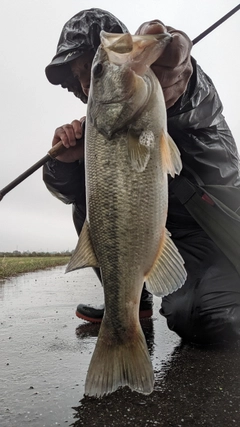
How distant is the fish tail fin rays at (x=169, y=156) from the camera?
2307 mm

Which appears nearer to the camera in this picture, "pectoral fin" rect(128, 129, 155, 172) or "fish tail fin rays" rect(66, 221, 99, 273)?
"pectoral fin" rect(128, 129, 155, 172)

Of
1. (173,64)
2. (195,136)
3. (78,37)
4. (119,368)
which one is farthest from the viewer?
(78,37)

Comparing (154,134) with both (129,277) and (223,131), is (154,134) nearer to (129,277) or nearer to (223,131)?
(129,277)

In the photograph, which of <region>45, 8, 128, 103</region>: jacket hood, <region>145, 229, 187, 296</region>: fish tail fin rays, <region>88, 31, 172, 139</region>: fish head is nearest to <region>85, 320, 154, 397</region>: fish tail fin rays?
<region>145, 229, 187, 296</region>: fish tail fin rays

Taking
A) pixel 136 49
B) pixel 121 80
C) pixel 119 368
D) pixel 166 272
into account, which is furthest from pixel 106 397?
pixel 136 49

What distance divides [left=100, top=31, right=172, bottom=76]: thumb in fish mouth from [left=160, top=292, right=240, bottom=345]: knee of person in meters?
1.75

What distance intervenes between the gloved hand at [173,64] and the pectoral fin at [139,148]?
27.7 inches

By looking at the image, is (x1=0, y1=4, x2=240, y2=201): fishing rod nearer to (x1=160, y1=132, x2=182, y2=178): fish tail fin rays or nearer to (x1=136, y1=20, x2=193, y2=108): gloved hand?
(x1=136, y1=20, x2=193, y2=108): gloved hand

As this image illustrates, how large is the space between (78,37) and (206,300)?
2.93 metres

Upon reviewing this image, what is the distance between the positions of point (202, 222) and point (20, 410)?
6.00 feet

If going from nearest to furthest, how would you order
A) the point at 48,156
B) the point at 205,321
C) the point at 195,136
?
the point at 205,321 → the point at 195,136 → the point at 48,156

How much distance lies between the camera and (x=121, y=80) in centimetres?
225

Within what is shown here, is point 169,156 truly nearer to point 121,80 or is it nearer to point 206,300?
point 121,80

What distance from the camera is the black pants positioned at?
2906 millimetres
